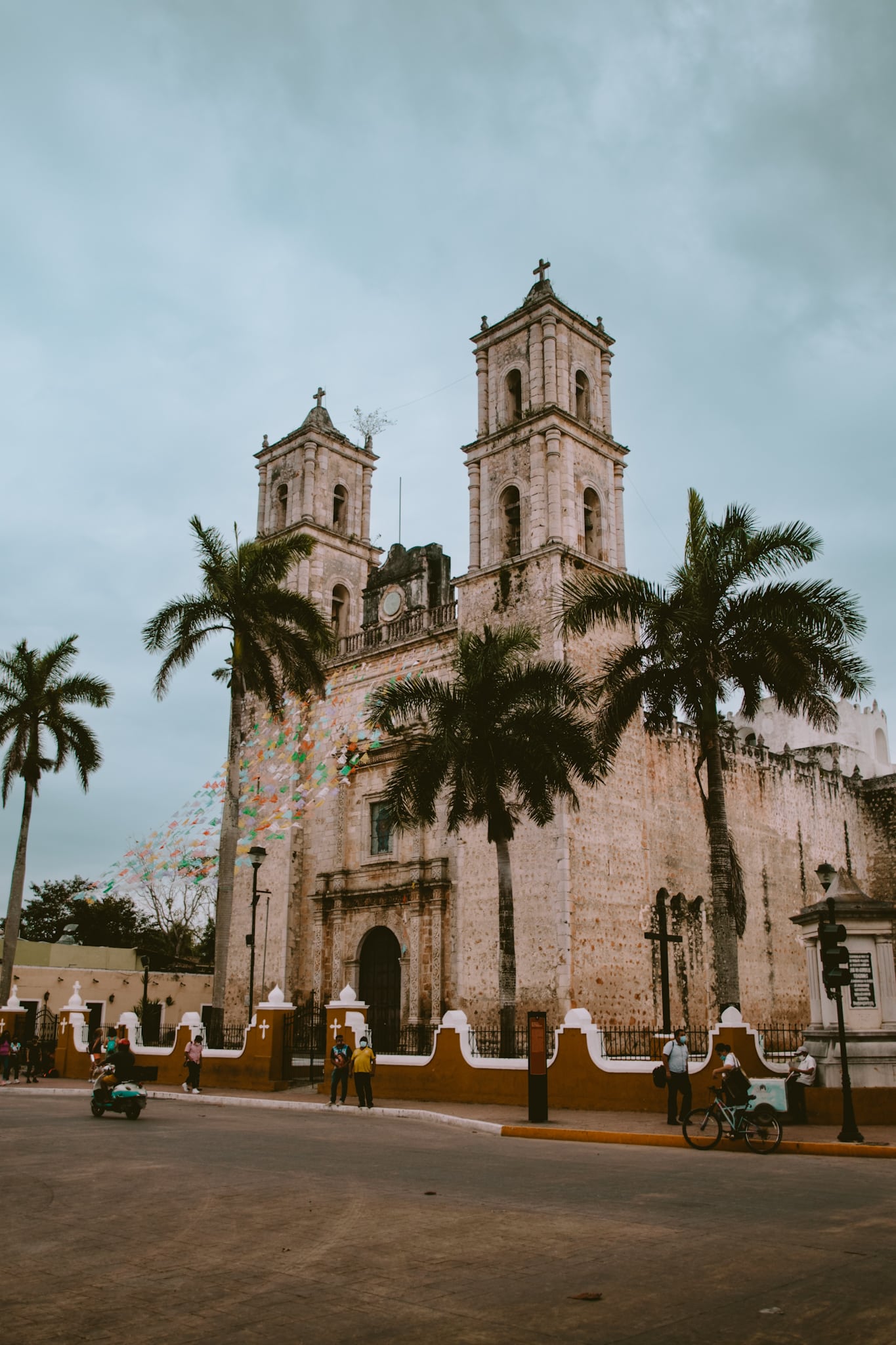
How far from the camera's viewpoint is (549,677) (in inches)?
796

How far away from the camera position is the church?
24188mm

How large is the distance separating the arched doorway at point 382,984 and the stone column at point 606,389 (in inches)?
545

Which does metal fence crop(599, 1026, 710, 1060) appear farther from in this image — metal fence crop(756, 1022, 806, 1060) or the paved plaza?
the paved plaza

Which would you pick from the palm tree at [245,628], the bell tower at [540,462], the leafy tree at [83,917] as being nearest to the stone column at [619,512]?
the bell tower at [540,462]

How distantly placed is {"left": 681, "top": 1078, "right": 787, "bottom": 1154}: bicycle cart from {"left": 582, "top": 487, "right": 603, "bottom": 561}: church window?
17252 mm

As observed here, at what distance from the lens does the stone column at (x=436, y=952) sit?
25641 millimetres

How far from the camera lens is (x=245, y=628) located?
2405cm

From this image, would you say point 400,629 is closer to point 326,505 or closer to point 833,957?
point 326,505

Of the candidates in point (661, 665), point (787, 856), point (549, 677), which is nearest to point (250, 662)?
point (549, 677)

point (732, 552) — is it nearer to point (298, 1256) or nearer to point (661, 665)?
point (661, 665)

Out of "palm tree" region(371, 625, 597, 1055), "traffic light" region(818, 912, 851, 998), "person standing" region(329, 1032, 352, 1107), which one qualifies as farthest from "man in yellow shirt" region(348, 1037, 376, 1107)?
"traffic light" region(818, 912, 851, 998)

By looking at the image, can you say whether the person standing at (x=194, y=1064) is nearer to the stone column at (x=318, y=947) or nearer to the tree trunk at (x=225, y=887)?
the tree trunk at (x=225, y=887)

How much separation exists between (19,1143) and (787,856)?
84.4ft

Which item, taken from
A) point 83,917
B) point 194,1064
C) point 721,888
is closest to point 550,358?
point 721,888
